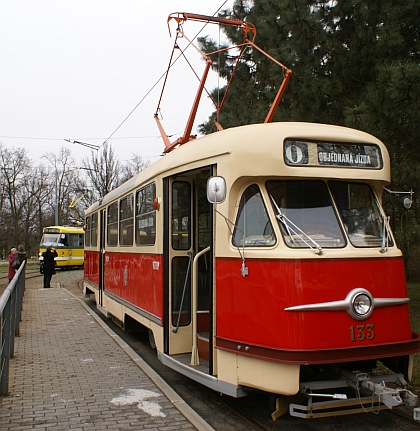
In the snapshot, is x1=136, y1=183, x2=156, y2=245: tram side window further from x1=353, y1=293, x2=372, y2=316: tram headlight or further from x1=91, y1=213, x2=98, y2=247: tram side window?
x1=91, y1=213, x2=98, y2=247: tram side window

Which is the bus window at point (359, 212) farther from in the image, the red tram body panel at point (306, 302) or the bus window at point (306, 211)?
the red tram body panel at point (306, 302)

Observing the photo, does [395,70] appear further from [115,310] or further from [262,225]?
[115,310]

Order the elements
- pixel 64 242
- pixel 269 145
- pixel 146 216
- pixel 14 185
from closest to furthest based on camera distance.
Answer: pixel 269 145 < pixel 146 216 < pixel 64 242 < pixel 14 185

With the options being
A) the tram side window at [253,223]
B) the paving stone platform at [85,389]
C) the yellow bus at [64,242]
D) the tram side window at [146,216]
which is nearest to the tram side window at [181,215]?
the tram side window at [146,216]

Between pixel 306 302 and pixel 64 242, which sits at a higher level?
pixel 64 242

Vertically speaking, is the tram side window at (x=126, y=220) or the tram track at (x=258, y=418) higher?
the tram side window at (x=126, y=220)

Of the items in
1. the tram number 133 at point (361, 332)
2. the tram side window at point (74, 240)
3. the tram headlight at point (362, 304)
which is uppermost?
the tram side window at point (74, 240)

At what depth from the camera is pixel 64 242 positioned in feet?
112

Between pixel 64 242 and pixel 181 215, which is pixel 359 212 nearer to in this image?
pixel 181 215

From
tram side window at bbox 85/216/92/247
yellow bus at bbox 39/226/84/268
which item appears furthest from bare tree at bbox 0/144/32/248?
tram side window at bbox 85/216/92/247

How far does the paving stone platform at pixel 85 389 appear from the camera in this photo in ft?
16.3

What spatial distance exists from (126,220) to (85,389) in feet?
12.4

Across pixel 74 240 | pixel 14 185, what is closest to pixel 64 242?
pixel 74 240

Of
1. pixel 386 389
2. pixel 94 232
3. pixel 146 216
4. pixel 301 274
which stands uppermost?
pixel 146 216
